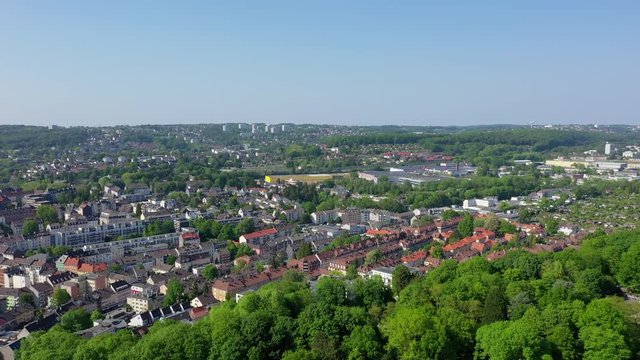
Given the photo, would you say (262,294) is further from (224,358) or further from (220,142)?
(220,142)

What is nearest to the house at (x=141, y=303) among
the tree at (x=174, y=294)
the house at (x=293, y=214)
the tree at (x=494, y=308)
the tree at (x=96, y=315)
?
the tree at (x=174, y=294)

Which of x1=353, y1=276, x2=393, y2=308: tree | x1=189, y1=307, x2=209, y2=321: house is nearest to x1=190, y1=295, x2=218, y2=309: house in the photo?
x1=189, y1=307, x2=209, y2=321: house

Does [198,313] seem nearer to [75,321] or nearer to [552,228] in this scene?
[75,321]

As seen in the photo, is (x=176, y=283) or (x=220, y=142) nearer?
(x=176, y=283)

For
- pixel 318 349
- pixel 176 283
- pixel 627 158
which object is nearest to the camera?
pixel 318 349

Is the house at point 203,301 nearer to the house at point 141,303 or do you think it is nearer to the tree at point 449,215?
the house at point 141,303

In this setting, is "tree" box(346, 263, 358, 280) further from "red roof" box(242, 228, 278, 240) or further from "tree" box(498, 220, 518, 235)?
"tree" box(498, 220, 518, 235)

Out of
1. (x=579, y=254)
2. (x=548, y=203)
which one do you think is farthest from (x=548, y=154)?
(x=579, y=254)
